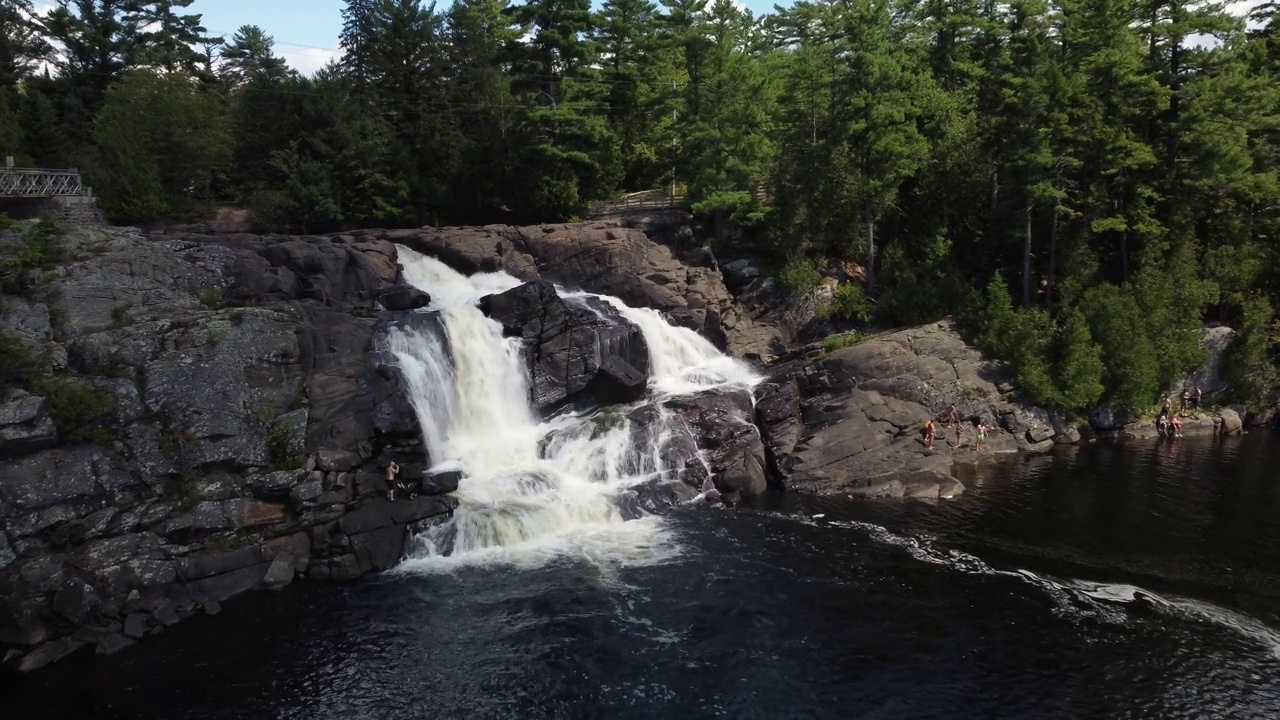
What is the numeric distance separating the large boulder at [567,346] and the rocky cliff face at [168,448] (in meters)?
5.38

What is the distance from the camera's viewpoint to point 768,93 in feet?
149

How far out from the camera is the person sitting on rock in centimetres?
2403

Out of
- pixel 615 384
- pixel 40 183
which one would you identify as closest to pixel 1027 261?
pixel 615 384

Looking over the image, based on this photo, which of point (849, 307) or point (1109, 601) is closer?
point (1109, 601)

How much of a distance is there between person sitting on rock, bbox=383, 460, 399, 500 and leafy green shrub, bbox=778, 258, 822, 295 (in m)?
23.1

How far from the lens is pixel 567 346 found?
1226 inches

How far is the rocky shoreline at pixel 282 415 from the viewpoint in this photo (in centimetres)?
2020

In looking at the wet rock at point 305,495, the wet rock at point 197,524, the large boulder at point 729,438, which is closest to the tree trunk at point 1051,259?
the large boulder at point 729,438

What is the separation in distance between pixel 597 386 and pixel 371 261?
11243 mm

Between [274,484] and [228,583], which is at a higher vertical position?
[274,484]

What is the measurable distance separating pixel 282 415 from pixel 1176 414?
119 feet

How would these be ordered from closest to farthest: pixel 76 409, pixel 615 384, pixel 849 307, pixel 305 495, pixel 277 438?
pixel 76 409
pixel 305 495
pixel 277 438
pixel 615 384
pixel 849 307

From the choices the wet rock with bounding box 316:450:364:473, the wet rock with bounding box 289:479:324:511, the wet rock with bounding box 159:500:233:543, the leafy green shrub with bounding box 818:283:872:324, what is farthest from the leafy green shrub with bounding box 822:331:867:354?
the wet rock with bounding box 159:500:233:543

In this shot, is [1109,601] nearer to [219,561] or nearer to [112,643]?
[219,561]
